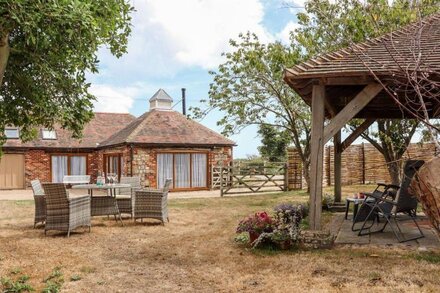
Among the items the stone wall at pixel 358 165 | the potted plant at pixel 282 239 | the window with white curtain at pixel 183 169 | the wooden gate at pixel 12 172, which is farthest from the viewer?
the wooden gate at pixel 12 172

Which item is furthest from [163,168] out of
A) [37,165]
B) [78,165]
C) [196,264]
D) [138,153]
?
[196,264]

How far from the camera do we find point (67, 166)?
23.6 meters

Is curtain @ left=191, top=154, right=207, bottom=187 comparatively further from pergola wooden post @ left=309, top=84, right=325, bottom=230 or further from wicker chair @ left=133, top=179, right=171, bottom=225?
pergola wooden post @ left=309, top=84, right=325, bottom=230

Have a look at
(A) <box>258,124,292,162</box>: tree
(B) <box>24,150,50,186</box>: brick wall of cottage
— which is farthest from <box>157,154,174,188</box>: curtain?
(A) <box>258,124,292,162</box>: tree

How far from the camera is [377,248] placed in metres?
6.79

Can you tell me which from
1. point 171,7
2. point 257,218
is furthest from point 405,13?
point 257,218

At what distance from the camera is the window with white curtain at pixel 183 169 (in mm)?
21016

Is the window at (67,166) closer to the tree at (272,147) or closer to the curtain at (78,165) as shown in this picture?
the curtain at (78,165)

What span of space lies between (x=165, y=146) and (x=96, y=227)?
11291 mm

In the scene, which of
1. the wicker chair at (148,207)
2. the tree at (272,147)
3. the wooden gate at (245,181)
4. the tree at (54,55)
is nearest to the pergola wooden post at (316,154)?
the tree at (54,55)

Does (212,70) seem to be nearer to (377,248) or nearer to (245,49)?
(245,49)

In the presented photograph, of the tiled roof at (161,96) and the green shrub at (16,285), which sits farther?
the tiled roof at (161,96)

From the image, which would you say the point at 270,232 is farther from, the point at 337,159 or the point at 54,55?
the point at 337,159

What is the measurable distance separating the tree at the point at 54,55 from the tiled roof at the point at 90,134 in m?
12.8
